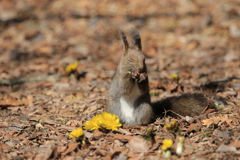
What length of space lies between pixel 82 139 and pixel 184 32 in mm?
5681

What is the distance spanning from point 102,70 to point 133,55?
2435 millimetres

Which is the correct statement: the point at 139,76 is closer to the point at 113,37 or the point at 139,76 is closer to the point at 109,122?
the point at 109,122

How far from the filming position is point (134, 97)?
4.03 m

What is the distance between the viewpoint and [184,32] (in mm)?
8172

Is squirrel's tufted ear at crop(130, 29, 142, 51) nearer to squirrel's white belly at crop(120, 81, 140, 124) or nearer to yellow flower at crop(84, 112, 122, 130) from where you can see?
squirrel's white belly at crop(120, 81, 140, 124)

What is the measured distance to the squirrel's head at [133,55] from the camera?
12.7 feet

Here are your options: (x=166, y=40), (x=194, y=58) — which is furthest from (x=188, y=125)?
(x=166, y=40)

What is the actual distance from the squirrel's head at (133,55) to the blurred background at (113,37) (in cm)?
146

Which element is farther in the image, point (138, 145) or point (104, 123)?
point (104, 123)

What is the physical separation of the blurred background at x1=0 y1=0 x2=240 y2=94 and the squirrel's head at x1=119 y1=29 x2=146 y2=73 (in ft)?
4.78

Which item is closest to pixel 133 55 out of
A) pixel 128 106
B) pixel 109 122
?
pixel 128 106

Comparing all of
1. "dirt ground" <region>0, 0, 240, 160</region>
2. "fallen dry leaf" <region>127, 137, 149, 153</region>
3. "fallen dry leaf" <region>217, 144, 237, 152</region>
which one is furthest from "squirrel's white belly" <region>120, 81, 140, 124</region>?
"fallen dry leaf" <region>217, 144, 237, 152</region>

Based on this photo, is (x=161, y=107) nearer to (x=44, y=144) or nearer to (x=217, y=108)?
(x=217, y=108)

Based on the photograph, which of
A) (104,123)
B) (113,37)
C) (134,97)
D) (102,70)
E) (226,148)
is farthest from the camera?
(113,37)
